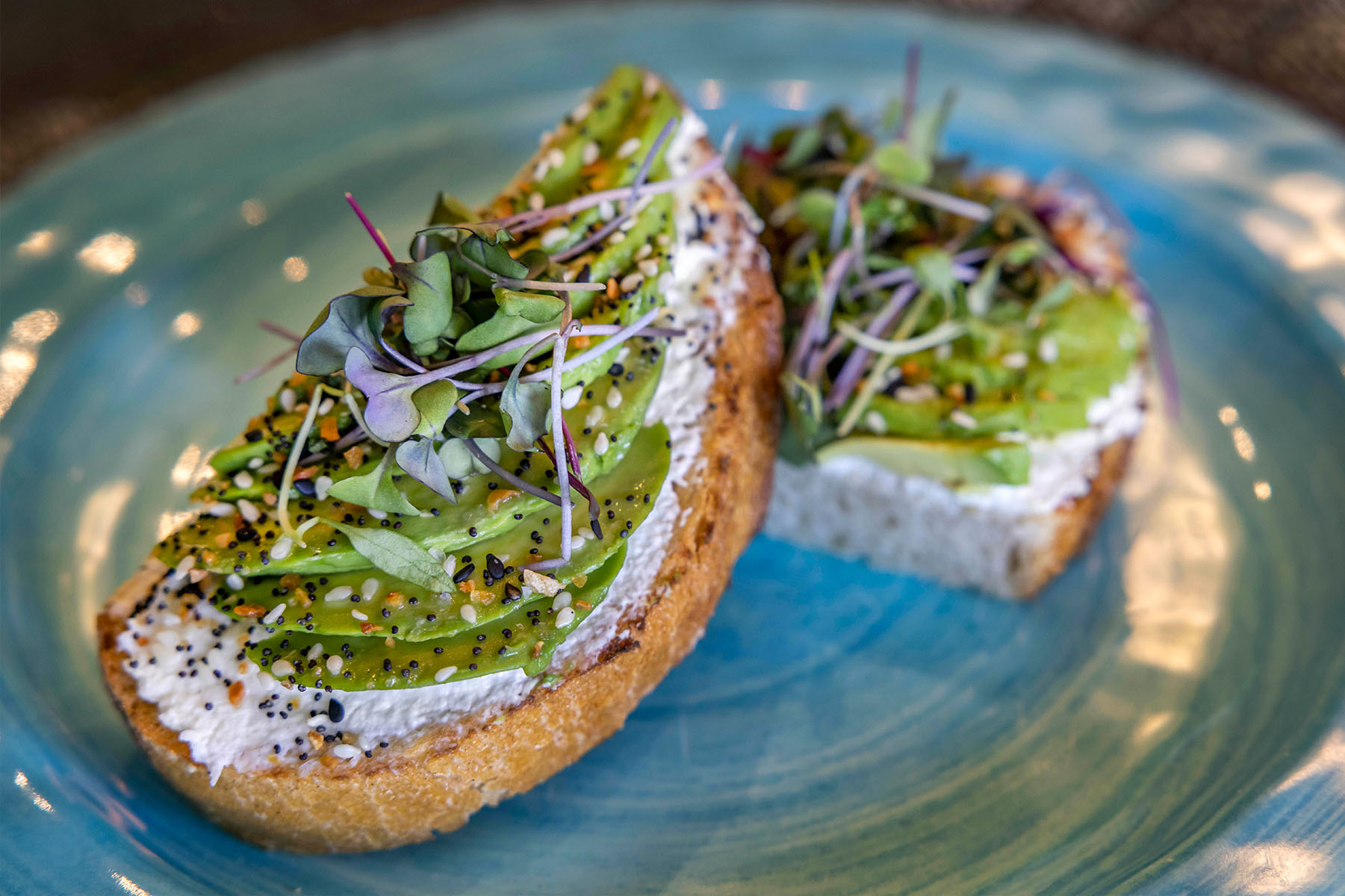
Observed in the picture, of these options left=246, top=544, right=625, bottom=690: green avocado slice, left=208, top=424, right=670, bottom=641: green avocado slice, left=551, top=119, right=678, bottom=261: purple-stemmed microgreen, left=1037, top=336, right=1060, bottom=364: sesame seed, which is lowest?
left=1037, top=336, right=1060, bottom=364: sesame seed

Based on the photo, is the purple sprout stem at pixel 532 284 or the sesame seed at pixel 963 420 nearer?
the purple sprout stem at pixel 532 284

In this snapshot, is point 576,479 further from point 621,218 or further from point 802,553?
point 802,553

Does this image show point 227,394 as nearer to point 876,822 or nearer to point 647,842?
point 647,842

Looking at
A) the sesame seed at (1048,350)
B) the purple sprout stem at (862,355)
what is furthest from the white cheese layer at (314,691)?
the sesame seed at (1048,350)

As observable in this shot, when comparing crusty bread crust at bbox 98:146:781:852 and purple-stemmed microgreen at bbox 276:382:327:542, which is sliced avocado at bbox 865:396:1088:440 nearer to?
crusty bread crust at bbox 98:146:781:852

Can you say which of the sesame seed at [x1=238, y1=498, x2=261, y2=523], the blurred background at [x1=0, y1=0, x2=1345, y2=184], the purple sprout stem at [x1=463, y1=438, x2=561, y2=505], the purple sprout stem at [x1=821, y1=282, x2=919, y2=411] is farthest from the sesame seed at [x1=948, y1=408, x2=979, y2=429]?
the blurred background at [x1=0, y1=0, x2=1345, y2=184]

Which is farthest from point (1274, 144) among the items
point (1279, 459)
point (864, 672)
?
point (864, 672)

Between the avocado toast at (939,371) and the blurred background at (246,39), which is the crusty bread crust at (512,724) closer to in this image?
the avocado toast at (939,371)
